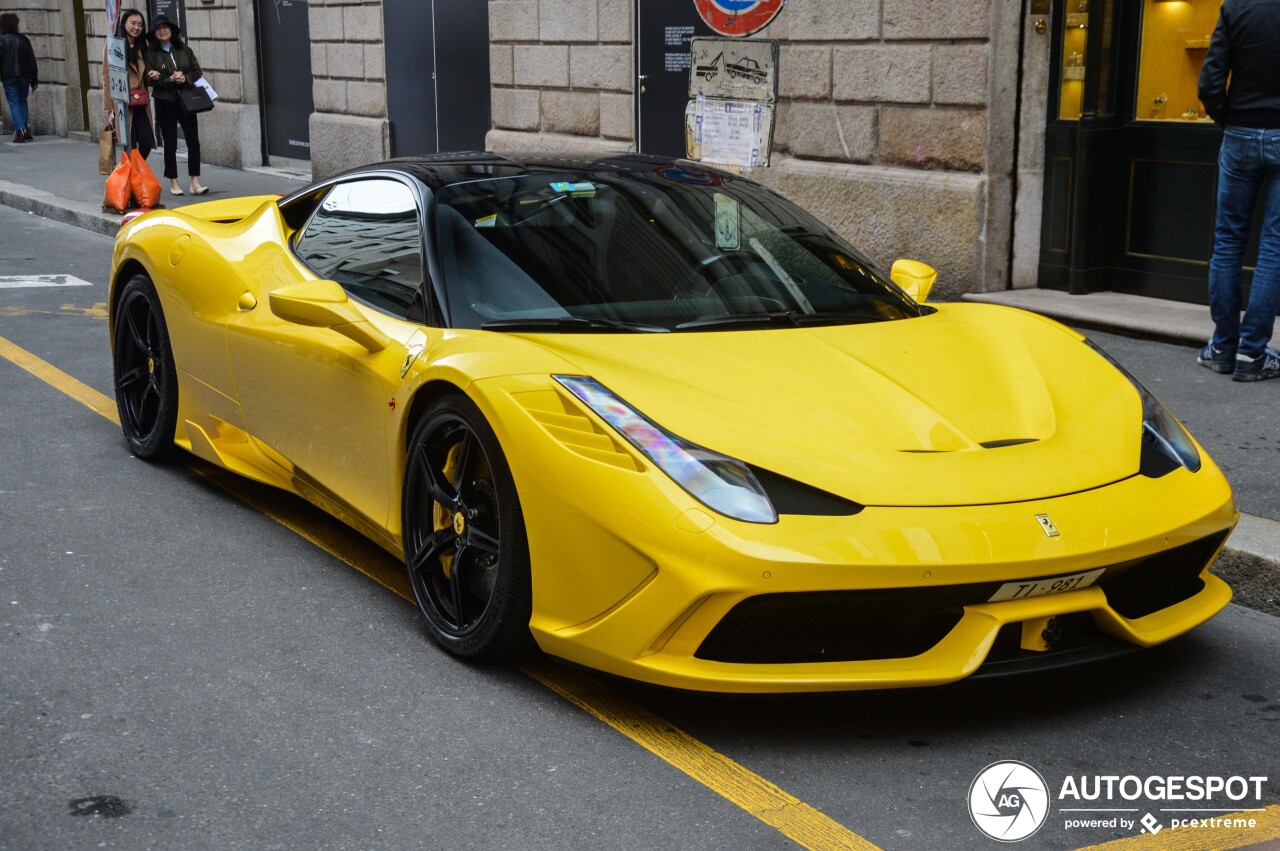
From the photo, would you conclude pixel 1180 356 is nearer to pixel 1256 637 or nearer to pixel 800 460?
pixel 1256 637

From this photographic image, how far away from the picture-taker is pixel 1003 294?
371 inches

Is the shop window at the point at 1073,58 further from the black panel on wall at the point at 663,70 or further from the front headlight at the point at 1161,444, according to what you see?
the front headlight at the point at 1161,444

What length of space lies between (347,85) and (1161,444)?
563 inches

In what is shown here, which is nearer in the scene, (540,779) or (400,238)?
(540,779)

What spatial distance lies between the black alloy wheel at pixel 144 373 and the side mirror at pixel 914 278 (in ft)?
8.62

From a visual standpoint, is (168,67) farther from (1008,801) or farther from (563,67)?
(1008,801)

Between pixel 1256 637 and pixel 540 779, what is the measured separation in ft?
7.16

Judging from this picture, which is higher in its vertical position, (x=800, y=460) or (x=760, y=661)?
(x=800, y=460)

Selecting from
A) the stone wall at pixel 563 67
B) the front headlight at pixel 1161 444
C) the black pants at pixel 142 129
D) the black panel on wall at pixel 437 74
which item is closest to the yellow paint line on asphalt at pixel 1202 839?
the front headlight at pixel 1161 444

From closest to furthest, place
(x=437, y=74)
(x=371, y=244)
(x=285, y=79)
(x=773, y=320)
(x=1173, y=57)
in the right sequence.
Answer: (x=773, y=320) < (x=371, y=244) < (x=1173, y=57) < (x=437, y=74) < (x=285, y=79)

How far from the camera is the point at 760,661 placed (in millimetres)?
3312

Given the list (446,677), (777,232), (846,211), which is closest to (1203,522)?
(777,232)

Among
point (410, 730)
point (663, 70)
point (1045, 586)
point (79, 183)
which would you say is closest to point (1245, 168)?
point (1045, 586)

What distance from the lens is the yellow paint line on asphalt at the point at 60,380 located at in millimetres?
6816
